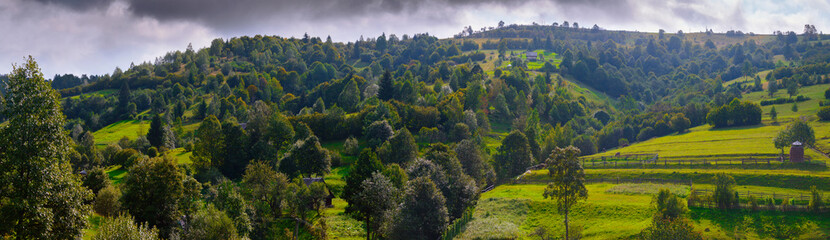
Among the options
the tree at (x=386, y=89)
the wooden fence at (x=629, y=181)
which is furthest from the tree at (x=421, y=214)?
the tree at (x=386, y=89)

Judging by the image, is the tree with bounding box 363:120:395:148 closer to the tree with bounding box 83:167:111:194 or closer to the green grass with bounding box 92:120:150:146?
the tree with bounding box 83:167:111:194

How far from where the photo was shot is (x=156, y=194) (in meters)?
49.1

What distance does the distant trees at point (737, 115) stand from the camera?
439ft

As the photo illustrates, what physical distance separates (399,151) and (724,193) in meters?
48.1

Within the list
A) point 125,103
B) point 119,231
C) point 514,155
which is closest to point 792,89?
point 514,155

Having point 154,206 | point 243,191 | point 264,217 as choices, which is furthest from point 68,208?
point 243,191

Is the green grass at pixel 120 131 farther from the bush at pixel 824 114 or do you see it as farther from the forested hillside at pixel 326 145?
the bush at pixel 824 114

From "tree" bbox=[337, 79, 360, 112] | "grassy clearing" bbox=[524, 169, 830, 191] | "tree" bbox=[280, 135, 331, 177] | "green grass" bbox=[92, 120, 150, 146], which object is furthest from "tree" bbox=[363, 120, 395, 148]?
"green grass" bbox=[92, 120, 150, 146]

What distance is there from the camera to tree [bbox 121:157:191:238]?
48.8 metres

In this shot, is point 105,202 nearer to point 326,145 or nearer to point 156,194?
point 156,194

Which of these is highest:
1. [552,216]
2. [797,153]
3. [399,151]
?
[399,151]

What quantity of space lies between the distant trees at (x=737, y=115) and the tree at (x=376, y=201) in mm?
110365

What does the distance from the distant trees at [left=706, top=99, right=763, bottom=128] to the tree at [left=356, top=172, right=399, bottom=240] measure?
11037cm

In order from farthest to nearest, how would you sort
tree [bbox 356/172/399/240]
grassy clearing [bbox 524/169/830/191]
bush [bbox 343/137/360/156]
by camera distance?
1. bush [bbox 343/137/360/156]
2. grassy clearing [bbox 524/169/830/191]
3. tree [bbox 356/172/399/240]
